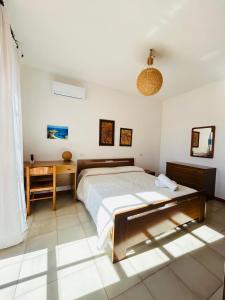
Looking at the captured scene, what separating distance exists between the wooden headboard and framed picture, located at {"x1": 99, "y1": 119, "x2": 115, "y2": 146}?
45 centimetres

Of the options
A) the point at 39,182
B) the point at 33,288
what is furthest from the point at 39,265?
the point at 39,182

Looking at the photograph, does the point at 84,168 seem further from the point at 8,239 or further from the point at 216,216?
the point at 216,216

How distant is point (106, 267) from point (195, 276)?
880 millimetres

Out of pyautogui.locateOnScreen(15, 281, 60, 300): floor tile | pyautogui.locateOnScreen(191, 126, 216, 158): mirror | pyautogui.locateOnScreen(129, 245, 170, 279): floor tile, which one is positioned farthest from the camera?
pyautogui.locateOnScreen(191, 126, 216, 158): mirror

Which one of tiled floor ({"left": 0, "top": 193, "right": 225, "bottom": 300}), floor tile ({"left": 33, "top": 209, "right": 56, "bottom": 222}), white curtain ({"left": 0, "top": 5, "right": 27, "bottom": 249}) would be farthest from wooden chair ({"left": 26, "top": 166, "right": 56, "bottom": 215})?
white curtain ({"left": 0, "top": 5, "right": 27, "bottom": 249})

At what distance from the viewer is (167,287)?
1231mm

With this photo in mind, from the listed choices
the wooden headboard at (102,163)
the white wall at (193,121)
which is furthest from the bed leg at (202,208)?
the wooden headboard at (102,163)

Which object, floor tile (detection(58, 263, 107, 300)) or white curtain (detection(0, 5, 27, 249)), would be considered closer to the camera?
floor tile (detection(58, 263, 107, 300))

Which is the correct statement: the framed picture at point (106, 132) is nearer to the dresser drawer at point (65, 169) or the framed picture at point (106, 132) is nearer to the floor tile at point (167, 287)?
the dresser drawer at point (65, 169)

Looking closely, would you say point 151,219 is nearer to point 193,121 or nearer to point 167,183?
point 167,183

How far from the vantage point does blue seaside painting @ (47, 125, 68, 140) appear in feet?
9.95

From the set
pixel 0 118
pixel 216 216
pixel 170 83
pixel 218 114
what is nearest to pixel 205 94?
pixel 218 114

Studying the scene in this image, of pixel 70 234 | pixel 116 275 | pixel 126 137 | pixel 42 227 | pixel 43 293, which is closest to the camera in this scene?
pixel 43 293

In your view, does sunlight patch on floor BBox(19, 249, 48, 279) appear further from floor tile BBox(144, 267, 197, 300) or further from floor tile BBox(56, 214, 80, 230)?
floor tile BBox(144, 267, 197, 300)
